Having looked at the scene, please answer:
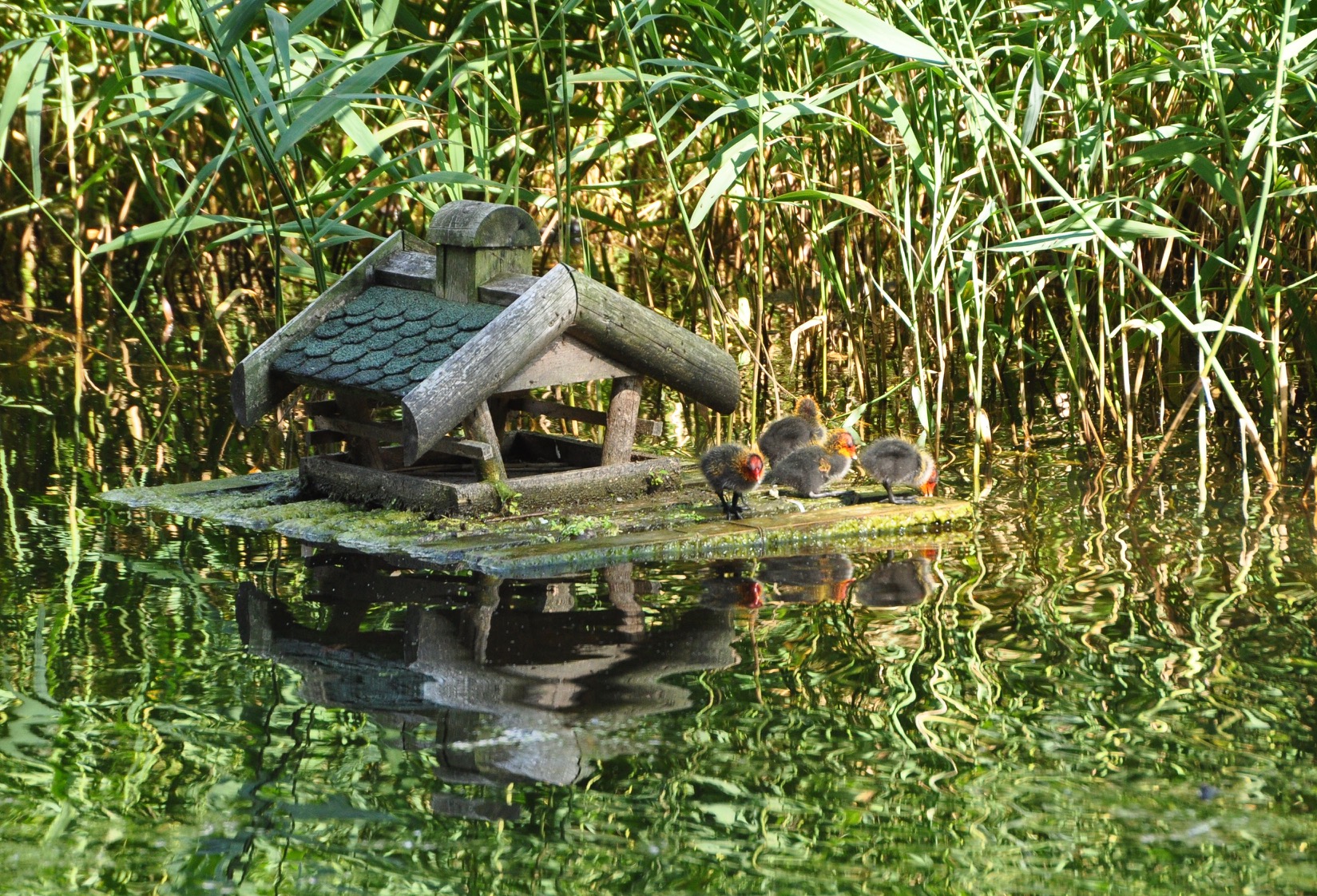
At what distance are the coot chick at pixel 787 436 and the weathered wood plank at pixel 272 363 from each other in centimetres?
164

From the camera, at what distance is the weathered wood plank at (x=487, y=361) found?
5.42 m

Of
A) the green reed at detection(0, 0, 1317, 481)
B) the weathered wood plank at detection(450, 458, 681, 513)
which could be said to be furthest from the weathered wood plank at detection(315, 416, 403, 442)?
the green reed at detection(0, 0, 1317, 481)

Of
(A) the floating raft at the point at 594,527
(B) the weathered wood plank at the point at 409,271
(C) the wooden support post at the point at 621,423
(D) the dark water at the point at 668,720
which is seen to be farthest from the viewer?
(B) the weathered wood plank at the point at 409,271

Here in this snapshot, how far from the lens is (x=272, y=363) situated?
614cm

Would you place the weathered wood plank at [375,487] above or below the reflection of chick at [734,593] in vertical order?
above

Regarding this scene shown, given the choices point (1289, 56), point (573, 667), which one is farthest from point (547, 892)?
point (1289, 56)

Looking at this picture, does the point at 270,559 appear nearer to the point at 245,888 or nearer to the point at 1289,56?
the point at 245,888

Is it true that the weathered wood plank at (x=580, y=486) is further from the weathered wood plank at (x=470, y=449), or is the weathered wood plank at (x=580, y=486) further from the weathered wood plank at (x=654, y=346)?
the weathered wood plank at (x=654, y=346)

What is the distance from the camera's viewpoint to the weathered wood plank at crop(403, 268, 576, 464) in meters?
5.42

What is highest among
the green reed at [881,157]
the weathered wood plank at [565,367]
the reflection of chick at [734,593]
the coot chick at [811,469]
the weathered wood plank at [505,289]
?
the green reed at [881,157]

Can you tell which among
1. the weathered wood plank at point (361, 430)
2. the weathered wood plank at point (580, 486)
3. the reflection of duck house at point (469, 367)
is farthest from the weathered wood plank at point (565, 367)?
the weathered wood plank at point (361, 430)

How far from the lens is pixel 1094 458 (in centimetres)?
714

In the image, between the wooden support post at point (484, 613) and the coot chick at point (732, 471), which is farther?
the coot chick at point (732, 471)

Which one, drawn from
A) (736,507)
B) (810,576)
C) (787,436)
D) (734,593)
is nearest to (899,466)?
(787,436)
